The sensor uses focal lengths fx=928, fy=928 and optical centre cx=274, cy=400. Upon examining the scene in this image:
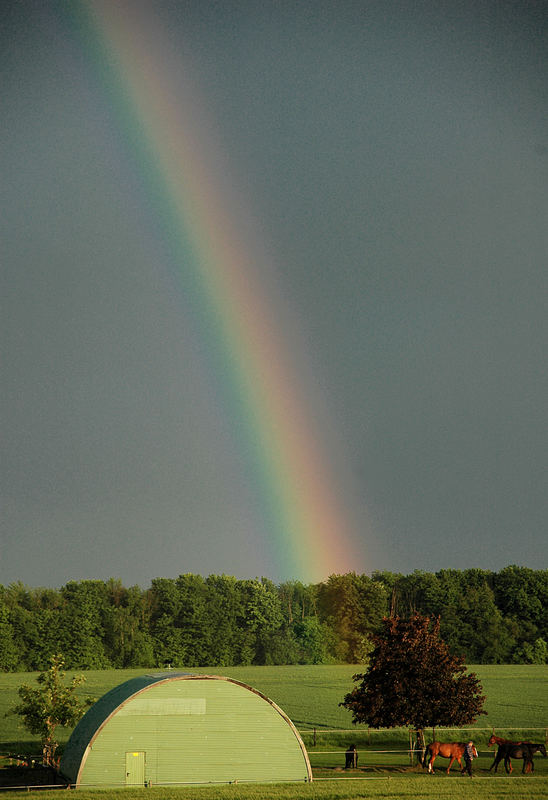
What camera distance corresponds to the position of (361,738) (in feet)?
175

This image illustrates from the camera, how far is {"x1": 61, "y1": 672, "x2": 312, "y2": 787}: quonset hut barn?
36031mm

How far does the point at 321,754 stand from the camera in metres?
47.8

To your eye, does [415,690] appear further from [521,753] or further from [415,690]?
[521,753]

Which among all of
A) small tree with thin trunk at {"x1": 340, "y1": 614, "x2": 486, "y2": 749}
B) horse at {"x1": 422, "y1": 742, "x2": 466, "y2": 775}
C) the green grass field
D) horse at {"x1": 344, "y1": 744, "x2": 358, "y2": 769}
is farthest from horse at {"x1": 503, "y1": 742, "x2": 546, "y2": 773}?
horse at {"x1": 344, "y1": 744, "x2": 358, "y2": 769}

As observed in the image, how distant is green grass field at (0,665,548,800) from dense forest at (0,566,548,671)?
10.8 m

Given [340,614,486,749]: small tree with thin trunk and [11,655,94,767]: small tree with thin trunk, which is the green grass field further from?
[11,655,94,767]: small tree with thin trunk

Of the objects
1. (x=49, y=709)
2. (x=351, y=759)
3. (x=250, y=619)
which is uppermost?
(x=250, y=619)

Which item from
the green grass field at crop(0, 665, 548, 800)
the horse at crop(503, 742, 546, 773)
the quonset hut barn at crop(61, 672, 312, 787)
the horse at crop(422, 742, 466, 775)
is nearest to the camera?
the green grass field at crop(0, 665, 548, 800)

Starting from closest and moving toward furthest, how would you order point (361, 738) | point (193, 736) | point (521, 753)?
point (193, 736)
point (521, 753)
point (361, 738)

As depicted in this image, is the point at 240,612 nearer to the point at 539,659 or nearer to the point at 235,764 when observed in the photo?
the point at 539,659

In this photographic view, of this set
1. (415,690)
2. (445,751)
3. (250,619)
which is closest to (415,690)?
(415,690)

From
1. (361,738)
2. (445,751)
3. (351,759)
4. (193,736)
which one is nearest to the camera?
(193,736)

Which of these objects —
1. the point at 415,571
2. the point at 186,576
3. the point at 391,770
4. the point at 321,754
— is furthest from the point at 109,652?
the point at 391,770

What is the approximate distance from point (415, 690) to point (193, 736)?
1275 cm
